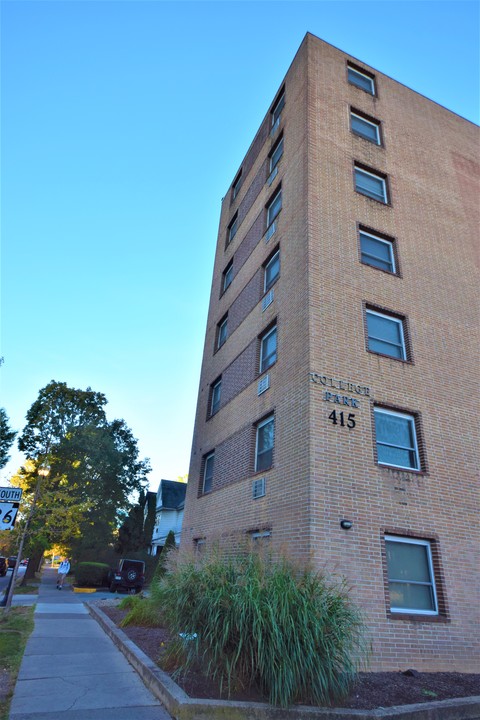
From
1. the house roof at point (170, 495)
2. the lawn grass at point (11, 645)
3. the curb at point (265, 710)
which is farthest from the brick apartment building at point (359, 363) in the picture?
the house roof at point (170, 495)

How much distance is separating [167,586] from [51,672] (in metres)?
2.12

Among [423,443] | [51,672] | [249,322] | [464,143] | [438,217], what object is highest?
[464,143]

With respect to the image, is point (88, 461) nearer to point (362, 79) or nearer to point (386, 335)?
point (386, 335)

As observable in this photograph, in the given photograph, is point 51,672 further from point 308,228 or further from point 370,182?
point 370,182

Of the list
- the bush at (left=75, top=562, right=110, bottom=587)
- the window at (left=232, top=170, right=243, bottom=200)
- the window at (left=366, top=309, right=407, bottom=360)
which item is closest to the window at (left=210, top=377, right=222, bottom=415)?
the window at (left=366, top=309, right=407, bottom=360)

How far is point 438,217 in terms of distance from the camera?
1485 cm

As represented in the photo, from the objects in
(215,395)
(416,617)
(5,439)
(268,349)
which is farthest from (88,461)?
(416,617)

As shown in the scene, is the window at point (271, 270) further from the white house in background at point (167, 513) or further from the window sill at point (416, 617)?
the white house in background at point (167, 513)

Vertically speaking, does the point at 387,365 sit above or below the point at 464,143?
below

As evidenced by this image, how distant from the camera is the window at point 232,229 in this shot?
20248 millimetres

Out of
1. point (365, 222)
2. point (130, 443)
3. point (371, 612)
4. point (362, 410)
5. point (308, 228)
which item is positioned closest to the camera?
point (371, 612)

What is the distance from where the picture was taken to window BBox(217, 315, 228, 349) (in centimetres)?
1805

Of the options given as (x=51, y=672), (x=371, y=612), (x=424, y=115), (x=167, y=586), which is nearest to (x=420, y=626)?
(x=371, y=612)

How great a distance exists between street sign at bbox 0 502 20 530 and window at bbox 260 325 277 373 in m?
7.24
